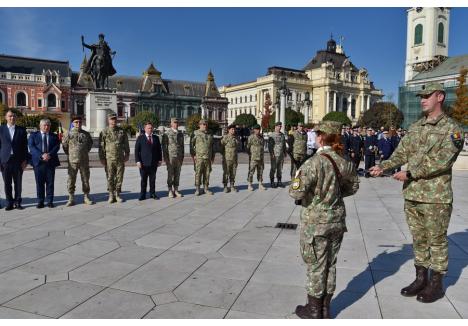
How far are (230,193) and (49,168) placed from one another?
456cm

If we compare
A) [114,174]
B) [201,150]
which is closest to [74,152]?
[114,174]

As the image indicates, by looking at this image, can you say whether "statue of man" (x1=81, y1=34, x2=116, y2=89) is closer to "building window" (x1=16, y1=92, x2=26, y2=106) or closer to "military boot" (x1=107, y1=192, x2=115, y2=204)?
"military boot" (x1=107, y1=192, x2=115, y2=204)

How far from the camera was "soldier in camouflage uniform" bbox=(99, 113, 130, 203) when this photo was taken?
8734 millimetres

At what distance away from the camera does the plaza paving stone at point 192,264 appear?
11.7ft

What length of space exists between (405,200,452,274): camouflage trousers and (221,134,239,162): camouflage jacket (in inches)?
270

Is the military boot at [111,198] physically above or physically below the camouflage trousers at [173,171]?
below

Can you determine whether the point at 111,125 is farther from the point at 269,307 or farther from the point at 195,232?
the point at 269,307

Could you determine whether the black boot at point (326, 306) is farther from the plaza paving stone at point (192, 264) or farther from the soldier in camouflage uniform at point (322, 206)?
the plaza paving stone at point (192, 264)

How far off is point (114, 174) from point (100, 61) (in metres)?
15.9

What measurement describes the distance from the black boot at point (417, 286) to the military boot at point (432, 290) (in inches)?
3.4

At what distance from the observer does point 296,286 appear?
13.4 feet

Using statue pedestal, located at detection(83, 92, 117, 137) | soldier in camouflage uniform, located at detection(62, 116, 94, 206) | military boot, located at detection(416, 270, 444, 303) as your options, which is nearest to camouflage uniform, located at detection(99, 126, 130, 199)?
soldier in camouflage uniform, located at detection(62, 116, 94, 206)

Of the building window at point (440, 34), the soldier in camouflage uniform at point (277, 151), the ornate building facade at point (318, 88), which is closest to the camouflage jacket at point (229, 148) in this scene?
the soldier in camouflage uniform at point (277, 151)

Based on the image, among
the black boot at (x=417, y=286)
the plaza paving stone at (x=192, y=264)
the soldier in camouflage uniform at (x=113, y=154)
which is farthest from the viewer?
the soldier in camouflage uniform at (x=113, y=154)
